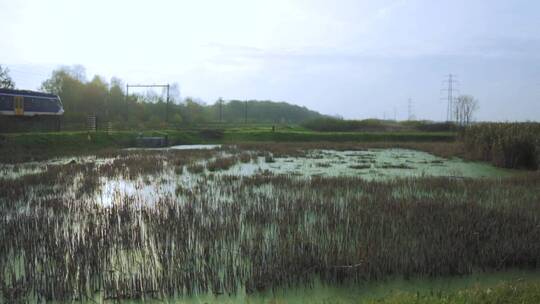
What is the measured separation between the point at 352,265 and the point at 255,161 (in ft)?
52.9

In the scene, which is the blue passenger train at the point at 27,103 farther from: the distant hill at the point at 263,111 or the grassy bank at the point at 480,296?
the distant hill at the point at 263,111

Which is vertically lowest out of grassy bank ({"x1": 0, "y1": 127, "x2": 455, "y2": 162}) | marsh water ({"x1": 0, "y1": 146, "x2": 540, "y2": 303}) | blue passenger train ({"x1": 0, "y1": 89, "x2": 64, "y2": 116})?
marsh water ({"x1": 0, "y1": 146, "x2": 540, "y2": 303})

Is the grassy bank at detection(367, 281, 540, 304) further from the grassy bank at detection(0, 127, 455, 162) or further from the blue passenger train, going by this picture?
the blue passenger train

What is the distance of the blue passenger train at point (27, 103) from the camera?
3404cm

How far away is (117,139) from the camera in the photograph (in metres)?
36.0

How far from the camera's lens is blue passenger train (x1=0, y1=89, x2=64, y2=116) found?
34.0 meters

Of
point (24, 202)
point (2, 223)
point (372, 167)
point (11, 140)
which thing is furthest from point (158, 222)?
point (11, 140)

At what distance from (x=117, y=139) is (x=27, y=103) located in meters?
8.68

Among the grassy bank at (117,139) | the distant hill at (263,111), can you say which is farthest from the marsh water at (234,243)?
the distant hill at (263,111)

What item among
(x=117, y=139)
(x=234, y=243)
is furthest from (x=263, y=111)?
(x=234, y=243)

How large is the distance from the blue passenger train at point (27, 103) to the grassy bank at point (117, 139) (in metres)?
6.69

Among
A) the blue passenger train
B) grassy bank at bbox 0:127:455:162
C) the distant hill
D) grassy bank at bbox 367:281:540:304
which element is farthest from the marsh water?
the distant hill

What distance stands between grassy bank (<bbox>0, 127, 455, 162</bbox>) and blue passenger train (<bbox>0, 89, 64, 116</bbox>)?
6.69m

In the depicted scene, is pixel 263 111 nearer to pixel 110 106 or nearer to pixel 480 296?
pixel 110 106
